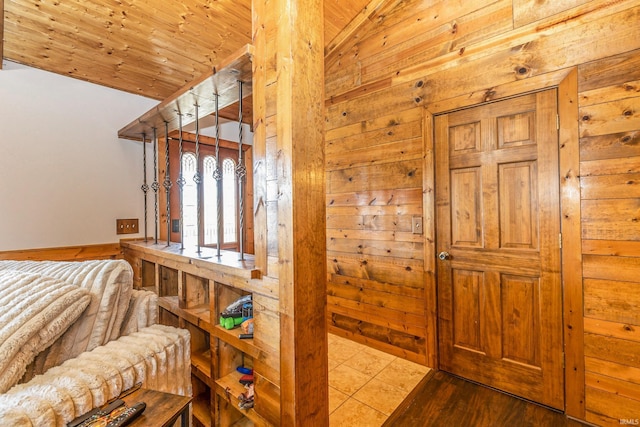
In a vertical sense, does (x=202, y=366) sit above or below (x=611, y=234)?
below

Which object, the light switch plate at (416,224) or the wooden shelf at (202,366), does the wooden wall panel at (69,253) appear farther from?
the light switch plate at (416,224)

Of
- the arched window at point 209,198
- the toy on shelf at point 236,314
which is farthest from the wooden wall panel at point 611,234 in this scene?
the arched window at point 209,198

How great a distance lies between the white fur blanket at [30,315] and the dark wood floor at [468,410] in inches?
66.8

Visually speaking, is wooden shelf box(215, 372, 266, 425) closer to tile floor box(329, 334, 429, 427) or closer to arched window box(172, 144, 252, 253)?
tile floor box(329, 334, 429, 427)

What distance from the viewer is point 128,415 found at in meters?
0.83

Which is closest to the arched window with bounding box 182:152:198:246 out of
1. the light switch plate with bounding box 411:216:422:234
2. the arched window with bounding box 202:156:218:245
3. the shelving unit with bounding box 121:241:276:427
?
the arched window with bounding box 202:156:218:245

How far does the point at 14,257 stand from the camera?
203 cm

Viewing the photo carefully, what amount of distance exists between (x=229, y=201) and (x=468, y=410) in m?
3.01

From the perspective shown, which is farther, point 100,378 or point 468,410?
point 468,410

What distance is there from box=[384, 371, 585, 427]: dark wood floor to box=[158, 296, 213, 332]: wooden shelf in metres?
1.20

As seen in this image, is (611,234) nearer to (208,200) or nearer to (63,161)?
(208,200)

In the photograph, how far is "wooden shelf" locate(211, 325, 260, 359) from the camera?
4.20 feet

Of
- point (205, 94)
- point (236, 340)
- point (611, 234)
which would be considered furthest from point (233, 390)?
point (611, 234)

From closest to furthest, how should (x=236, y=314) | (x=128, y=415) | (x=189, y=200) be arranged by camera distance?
(x=128, y=415) → (x=236, y=314) → (x=189, y=200)
